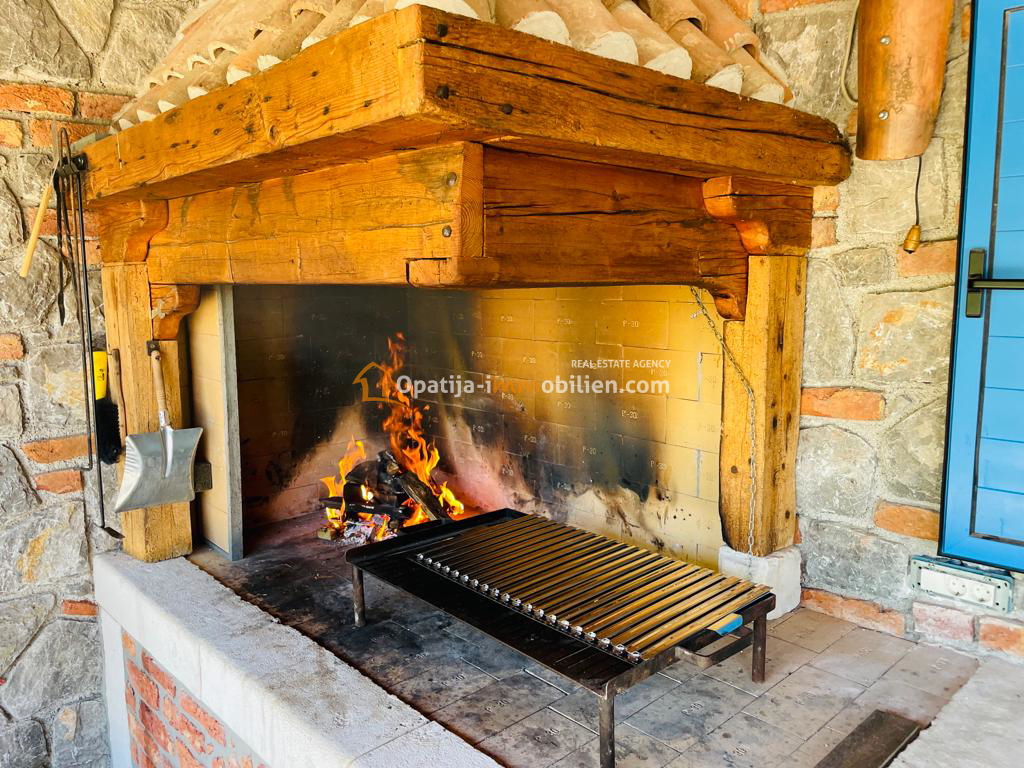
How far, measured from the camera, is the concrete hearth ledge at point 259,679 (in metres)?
1.79

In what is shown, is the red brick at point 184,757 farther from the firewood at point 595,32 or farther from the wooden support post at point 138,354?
the firewood at point 595,32

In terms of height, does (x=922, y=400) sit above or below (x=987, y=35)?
below

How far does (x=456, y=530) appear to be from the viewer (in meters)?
2.69

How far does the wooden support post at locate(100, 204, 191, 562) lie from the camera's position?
2.76 m

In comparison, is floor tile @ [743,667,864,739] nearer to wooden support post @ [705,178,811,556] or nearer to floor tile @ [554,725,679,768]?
floor tile @ [554,725,679,768]

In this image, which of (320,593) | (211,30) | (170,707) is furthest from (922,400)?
(170,707)

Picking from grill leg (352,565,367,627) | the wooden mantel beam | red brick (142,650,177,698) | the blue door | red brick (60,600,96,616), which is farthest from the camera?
red brick (60,600,96,616)

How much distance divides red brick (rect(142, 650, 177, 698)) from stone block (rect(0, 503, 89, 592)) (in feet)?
1.77

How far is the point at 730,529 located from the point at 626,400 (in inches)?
27.0

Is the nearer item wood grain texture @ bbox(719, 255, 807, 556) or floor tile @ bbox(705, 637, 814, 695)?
floor tile @ bbox(705, 637, 814, 695)

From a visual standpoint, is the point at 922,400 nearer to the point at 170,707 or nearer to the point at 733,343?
the point at 733,343

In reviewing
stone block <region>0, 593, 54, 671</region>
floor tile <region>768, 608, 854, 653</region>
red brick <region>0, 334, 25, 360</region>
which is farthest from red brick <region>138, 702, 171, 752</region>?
floor tile <region>768, 608, 854, 653</region>

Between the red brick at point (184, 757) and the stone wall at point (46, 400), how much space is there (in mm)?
671

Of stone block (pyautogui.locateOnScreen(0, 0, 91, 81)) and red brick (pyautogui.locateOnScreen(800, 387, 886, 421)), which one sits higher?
stone block (pyautogui.locateOnScreen(0, 0, 91, 81))
